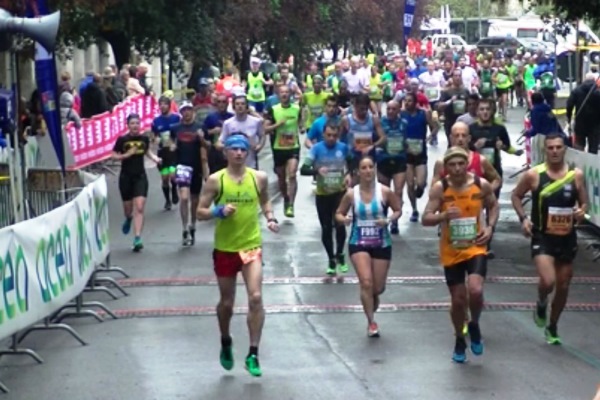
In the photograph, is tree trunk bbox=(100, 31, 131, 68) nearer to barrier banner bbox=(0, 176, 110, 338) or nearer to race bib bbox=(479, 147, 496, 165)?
race bib bbox=(479, 147, 496, 165)

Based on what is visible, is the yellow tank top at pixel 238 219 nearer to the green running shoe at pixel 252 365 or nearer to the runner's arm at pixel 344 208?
the green running shoe at pixel 252 365

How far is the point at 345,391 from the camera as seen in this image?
432 inches

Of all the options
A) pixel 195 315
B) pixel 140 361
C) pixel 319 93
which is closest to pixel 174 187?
pixel 319 93

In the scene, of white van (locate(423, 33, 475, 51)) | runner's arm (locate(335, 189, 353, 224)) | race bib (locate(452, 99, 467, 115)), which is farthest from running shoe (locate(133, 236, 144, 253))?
white van (locate(423, 33, 475, 51))

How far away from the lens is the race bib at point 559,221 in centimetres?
1270

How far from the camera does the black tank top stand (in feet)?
41.7

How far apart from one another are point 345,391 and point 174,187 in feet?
45.6

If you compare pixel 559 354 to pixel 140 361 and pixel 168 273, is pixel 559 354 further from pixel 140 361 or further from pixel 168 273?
pixel 168 273

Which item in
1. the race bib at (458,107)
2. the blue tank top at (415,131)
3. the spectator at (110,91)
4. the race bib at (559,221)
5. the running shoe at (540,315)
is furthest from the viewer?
the spectator at (110,91)

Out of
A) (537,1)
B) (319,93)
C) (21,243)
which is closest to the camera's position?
(21,243)

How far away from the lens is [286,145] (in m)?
22.0

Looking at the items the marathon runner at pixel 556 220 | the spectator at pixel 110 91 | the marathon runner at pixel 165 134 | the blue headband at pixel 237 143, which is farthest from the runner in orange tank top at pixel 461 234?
the spectator at pixel 110 91

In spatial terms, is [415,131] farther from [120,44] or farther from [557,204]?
[120,44]

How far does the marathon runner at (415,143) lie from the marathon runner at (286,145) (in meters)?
1.69
